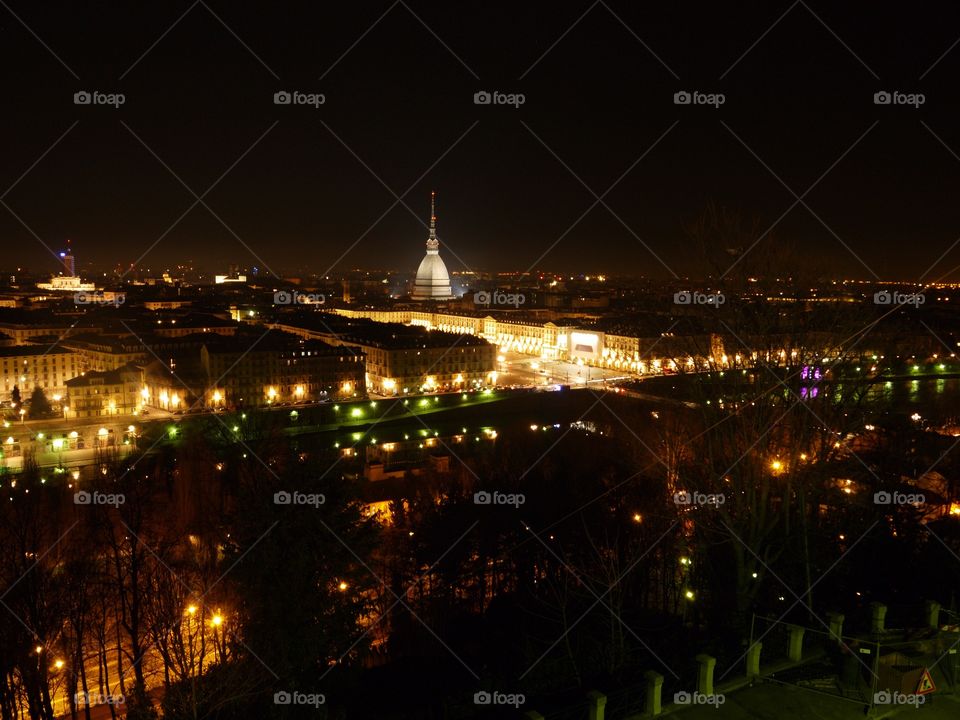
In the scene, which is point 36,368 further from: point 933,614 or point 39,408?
point 933,614

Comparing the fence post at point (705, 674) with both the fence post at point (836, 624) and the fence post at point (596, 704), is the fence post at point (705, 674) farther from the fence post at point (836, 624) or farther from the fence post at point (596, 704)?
the fence post at point (836, 624)

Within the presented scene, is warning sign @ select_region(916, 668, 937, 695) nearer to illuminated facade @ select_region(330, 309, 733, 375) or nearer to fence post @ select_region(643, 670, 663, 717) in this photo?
fence post @ select_region(643, 670, 663, 717)

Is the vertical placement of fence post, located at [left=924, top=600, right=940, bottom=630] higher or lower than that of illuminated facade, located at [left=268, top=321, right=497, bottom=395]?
lower

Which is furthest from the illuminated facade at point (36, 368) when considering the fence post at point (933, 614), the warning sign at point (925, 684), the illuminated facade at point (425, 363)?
the warning sign at point (925, 684)

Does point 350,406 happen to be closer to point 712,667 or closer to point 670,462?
point 670,462

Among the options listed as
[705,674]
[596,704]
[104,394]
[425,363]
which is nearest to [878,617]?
[705,674]

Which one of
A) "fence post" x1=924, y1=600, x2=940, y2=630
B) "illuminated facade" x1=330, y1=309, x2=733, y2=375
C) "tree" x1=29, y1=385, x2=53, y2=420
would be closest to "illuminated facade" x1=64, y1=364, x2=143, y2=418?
"tree" x1=29, y1=385, x2=53, y2=420

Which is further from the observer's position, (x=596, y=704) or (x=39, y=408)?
(x=39, y=408)
